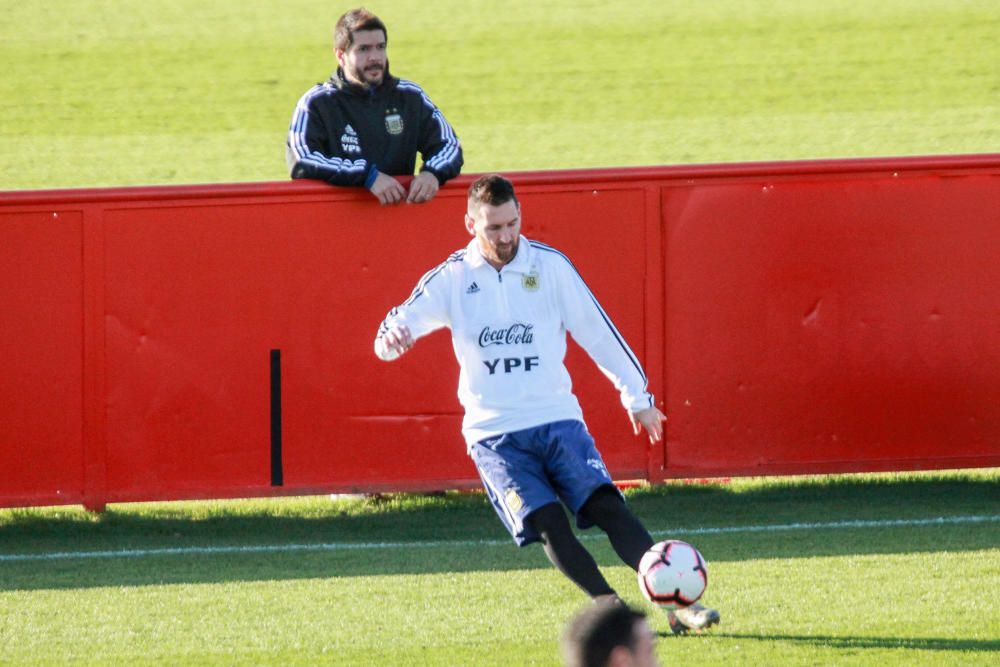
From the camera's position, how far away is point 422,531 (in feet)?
29.2

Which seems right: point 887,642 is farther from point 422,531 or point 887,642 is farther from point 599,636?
point 599,636

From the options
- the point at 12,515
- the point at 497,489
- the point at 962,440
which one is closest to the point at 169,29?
the point at 12,515

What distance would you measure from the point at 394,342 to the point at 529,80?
47.5 ft

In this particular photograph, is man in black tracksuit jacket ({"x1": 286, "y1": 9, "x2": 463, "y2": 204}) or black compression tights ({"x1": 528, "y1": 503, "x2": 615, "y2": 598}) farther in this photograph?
man in black tracksuit jacket ({"x1": 286, "y1": 9, "x2": 463, "y2": 204})

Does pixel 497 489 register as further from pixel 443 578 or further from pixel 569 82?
pixel 569 82

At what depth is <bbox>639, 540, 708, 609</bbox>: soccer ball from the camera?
238 inches

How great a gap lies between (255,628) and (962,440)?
4270 mm

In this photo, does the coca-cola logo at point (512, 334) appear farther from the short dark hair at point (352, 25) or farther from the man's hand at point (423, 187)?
the short dark hair at point (352, 25)

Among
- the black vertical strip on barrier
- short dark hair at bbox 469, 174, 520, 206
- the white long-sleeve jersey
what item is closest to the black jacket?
the black vertical strip on barrier


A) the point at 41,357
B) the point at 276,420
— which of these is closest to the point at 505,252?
the point at 276,420

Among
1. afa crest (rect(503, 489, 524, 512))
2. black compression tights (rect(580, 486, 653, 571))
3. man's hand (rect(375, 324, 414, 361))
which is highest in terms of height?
man's hand (rect(375, 324, 414, 361))

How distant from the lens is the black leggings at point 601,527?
6.34 meters

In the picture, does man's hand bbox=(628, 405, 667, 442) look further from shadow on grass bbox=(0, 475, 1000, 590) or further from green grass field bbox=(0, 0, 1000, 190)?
green grass field bbox=(0, 0, 1000, 190)

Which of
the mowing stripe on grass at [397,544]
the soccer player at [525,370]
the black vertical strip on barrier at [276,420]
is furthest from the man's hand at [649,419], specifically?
the black vertical strip on barrier at [276,420]
